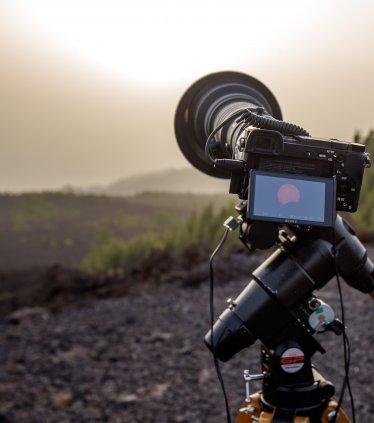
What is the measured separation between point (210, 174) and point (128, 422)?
4.31m

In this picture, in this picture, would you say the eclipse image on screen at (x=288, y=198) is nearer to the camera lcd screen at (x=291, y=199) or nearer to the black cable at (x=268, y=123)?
the camera lcd screen at (x=291, y=199)

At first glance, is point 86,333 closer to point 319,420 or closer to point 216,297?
point 216,297

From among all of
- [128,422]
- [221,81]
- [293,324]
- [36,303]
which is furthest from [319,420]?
[36,303]

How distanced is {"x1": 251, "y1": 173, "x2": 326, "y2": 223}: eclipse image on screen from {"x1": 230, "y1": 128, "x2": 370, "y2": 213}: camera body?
0.04 m

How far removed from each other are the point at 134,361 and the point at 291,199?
6175mm

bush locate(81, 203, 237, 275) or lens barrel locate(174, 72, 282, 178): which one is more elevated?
lens barrel locate(174, 72, 282, 178)

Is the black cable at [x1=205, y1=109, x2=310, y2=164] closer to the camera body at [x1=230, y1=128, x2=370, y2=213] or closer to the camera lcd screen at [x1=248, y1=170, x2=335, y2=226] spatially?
the camera body at [x1=230, y1=128, x2=370, y2=213]

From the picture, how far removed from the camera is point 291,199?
6.20ft

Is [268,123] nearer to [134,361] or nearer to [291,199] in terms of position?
[291,199]

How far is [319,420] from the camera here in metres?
2.08

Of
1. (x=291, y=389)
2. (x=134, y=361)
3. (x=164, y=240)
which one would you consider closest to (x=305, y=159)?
(x=291, y=389)

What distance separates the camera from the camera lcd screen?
1852 millimetres

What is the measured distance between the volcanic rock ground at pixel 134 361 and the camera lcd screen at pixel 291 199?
4.33 meters

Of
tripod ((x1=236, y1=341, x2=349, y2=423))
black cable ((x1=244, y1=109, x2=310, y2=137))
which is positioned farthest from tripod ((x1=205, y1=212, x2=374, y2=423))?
black cable ((x1=244, y1=109, x2=310, y2=137))
